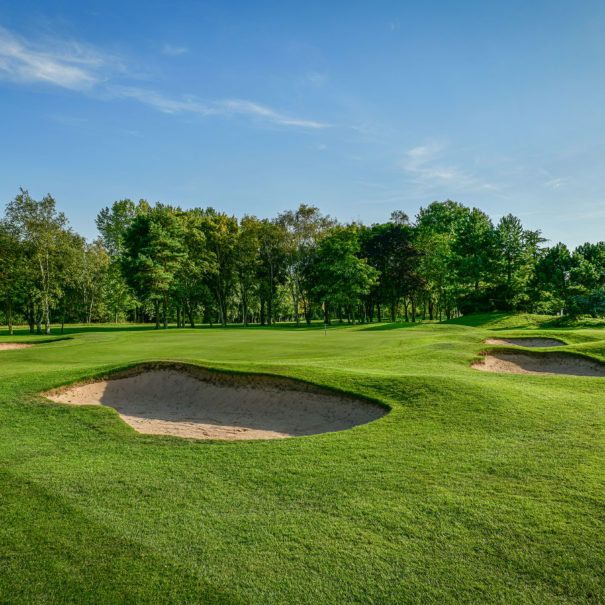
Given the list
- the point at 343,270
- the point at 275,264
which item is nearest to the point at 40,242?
the point at 275,264

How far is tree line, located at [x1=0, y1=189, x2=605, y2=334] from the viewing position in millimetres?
42344

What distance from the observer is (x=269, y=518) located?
14.5 feet

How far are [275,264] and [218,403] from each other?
48561mm

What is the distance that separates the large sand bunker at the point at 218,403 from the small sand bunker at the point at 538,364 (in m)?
7.89

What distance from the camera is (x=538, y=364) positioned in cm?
1661

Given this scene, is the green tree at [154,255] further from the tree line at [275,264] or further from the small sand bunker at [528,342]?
the small sand bunker at [528,342]

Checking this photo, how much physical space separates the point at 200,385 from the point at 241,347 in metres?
8.45

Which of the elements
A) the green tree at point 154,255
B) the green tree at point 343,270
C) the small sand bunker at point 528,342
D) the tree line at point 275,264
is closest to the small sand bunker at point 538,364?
the small sand bunker at point 528,342

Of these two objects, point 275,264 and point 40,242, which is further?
point 275,264

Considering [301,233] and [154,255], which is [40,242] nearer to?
[154,255]

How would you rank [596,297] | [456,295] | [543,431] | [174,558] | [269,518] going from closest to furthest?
[174,558], [269,518], [543,431], [596,297], [456,295]

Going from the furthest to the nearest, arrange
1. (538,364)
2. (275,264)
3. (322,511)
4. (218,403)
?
(275,264) < (538,364) < (218,403) < (322,511)

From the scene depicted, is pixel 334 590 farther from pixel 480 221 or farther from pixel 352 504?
pixel 480 221

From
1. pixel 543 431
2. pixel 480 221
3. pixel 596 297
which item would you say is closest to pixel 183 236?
pixel 480 221
